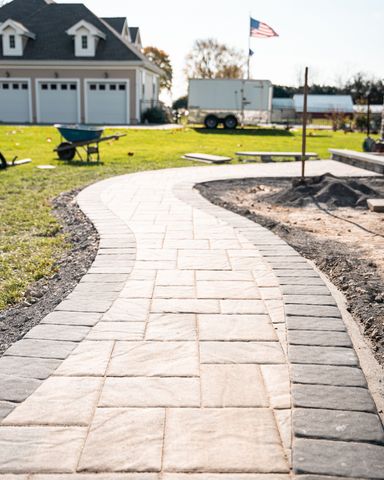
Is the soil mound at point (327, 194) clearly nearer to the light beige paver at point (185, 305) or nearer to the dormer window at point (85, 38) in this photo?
the light beige paver at point (185, 305)

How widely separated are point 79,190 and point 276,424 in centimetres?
707

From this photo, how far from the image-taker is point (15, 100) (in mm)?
32906

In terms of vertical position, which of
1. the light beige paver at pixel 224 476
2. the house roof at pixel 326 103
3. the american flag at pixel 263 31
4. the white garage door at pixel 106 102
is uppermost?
the american flag at pixel 263 31

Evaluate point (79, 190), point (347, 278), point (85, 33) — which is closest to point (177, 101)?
point (85, 33)

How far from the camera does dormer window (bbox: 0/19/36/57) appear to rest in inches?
1296

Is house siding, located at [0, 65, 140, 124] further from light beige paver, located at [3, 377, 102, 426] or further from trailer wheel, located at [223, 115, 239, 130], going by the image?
light beige paver, located at [3, 377, 102, 426]

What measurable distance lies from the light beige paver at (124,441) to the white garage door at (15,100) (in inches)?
1298

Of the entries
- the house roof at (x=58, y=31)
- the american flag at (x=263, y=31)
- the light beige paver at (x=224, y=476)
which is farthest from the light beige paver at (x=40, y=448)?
the house roof at (x=58, y=31)

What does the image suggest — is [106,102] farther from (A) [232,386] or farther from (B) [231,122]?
(A) [232,386]

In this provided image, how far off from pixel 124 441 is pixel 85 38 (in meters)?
33.7

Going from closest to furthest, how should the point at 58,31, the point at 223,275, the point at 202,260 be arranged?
the point at 223,275 < the point at 202,260 < the point at 58,31

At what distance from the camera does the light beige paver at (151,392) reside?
7.98 ft

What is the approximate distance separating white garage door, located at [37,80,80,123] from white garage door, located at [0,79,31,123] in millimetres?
781

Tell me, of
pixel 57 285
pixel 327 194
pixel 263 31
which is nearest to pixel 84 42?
pixel 263 31
